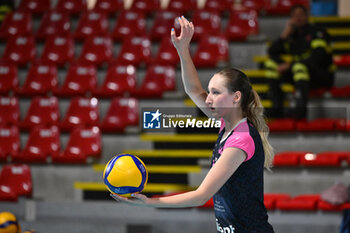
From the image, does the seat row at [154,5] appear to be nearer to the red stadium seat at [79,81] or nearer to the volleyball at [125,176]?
the red stadium seat at [79,81]

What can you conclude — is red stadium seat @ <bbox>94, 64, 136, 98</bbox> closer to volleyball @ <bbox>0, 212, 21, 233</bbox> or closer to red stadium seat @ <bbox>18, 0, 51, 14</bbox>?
red stadium seat @ <bbox>18, 0, 51, 14</bbox>

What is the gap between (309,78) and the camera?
20.3ft

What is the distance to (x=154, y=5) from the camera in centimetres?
860

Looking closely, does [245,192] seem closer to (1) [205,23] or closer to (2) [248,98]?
(2) [248,98]

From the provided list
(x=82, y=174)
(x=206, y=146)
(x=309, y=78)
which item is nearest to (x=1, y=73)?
(x=82, y=174)

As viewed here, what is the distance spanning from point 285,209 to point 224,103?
3.09 m

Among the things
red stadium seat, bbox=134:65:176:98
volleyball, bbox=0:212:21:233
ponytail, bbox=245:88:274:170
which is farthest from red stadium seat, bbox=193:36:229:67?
ponytail, bbox=245:88:274:170

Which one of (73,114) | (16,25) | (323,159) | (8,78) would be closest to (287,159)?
(323,159)

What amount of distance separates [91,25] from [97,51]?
758 mm

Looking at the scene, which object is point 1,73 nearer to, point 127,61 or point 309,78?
point 127,61

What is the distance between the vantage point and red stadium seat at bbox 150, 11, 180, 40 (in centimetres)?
774

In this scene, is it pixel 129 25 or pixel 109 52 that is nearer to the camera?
pixel 109 52

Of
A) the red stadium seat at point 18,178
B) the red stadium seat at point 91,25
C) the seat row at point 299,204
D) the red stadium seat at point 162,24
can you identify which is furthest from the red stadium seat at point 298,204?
the red stadium seat at point 91,25

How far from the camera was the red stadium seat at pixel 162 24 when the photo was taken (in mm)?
7738
